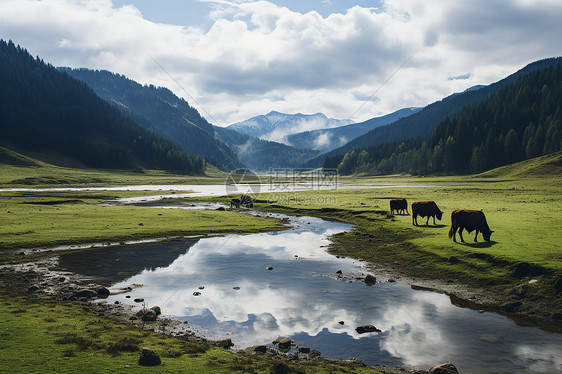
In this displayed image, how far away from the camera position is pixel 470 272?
24109 mm

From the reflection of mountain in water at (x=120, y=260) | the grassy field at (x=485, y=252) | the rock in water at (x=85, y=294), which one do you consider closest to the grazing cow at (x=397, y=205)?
the grassy field at (x=485, y=252)

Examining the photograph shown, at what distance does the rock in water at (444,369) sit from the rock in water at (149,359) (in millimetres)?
9958

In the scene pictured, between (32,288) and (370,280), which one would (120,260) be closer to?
(32,288)

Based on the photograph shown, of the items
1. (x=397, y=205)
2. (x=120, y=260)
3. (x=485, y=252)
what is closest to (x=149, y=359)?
(x=120, y=260)

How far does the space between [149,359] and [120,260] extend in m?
21.3

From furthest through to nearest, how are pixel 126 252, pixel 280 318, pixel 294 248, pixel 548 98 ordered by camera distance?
pixel 548 98
pixel 294 248
pixel 126 252
pixel 280 318

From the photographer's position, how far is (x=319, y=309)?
A: 763 inches

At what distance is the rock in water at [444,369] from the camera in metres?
12.4

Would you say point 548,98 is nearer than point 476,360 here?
No

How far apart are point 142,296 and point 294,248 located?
17.5 metres

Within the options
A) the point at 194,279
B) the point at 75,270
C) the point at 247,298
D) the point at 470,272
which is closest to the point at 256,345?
the point at 247,298

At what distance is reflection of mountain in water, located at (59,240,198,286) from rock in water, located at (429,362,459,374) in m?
21.0

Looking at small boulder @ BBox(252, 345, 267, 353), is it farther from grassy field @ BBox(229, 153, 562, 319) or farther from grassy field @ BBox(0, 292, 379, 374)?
grassy field @ BBox(229, 153, 562, 319)

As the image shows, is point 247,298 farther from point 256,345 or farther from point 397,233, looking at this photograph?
point 397,233
